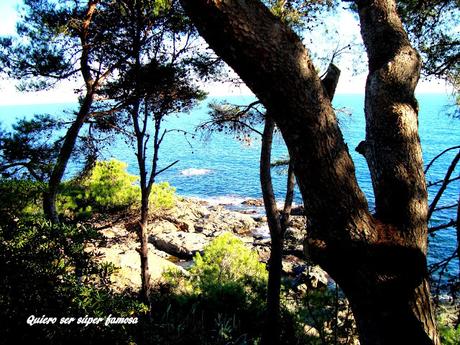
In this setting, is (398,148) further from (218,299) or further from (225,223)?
(225,223)

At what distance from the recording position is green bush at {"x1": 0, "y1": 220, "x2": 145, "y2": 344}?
2342mm

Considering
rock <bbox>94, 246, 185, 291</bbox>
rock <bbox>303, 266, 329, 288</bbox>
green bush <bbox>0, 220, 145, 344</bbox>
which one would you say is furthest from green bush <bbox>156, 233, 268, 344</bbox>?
rock <bbox>303, 266, 329, 288</bbox>

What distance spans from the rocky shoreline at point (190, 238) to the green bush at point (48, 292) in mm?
4390

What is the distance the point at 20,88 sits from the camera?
263 inches

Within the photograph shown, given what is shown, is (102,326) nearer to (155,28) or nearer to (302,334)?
(302,334)

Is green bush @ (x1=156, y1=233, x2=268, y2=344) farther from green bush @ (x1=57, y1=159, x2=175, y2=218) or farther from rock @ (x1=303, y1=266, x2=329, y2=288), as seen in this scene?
rock @ (x1=303, y1=266, x2=329, y2=288)

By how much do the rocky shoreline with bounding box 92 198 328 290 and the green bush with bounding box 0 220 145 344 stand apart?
173 inches

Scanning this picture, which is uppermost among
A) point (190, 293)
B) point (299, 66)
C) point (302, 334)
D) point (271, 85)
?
point (299, 66)

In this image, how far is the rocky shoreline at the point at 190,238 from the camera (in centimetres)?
1016

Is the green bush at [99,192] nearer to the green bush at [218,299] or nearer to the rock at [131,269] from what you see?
the rock at [131,269]

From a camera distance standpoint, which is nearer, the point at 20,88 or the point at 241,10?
the point at 241,10

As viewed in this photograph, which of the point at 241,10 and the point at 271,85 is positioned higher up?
the point at 241,10

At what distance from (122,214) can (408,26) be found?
25.9ft

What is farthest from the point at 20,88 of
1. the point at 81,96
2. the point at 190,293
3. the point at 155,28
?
the point at 190,293
